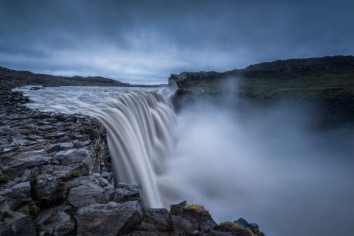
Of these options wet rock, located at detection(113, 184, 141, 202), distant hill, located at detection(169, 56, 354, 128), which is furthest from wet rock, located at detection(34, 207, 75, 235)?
distant hill, located at detection(169, 56, 354, 128)

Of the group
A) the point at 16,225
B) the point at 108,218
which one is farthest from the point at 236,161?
the point at 16,225

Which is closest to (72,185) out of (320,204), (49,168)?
(49,168)

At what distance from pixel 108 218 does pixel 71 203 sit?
47.2 inches

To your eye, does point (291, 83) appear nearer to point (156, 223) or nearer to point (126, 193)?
point (126, 193)

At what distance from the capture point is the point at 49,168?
24.0ft

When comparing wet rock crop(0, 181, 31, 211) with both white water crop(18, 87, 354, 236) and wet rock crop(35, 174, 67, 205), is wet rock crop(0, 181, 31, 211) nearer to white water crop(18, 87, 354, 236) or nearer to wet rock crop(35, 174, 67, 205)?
wet rock crop(35, 174, 67, 205)

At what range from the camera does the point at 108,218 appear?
214 inches

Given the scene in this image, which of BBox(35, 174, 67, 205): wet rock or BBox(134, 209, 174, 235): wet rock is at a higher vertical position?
BBox(35, 174, 67, 205): wet rock

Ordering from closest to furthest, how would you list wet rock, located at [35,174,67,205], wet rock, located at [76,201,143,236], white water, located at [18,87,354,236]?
wet rock, located at [76,201,143,236], wet rock, located at [35,174,67,205], white water, located at [18,87,354,236]

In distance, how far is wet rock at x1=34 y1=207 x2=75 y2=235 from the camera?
506cm

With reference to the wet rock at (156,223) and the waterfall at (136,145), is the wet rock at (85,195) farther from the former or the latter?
the waterfall at (136,145)

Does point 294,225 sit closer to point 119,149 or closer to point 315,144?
point 119,149

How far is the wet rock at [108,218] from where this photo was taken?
5.17m

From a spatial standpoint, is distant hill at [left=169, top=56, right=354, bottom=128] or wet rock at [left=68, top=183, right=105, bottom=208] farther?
distant hill at [left=169, top=56, right=354, bottom=128]
